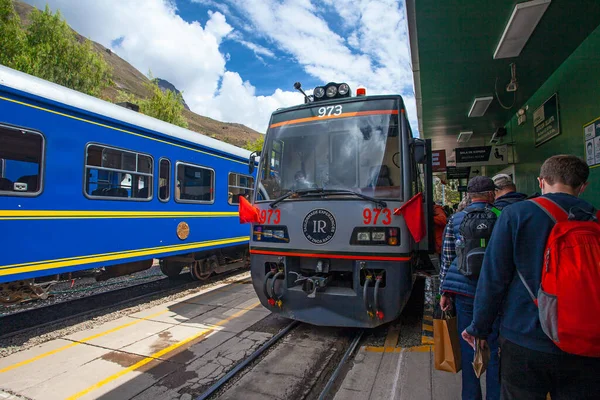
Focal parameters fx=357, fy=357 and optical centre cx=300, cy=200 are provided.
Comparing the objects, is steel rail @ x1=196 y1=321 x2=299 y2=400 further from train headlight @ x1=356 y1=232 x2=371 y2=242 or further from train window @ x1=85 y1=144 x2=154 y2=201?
train window @ x1=85 y1=144 x2=154 y2=201

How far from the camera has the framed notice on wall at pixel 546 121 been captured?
6324 mm

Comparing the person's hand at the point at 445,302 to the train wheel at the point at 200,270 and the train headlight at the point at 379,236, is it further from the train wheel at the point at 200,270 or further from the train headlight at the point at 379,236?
the train wheel at the point at 200,270

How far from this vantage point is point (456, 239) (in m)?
2.88

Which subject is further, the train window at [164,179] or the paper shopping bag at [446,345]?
the train window at [164,179]

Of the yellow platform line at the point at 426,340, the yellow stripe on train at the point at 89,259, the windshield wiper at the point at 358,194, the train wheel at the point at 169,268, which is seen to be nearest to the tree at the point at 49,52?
the train wheel at the point at 169,268

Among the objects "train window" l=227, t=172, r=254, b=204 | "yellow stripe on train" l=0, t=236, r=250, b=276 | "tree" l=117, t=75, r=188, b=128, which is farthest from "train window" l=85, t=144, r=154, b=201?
"tree" l=117, t=75, r=188, b=128

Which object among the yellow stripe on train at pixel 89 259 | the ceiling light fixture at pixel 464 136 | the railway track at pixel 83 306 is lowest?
the railway track at pixel 83 306

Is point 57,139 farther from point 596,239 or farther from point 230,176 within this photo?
point 596,239

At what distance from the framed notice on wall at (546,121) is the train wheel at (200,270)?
24.1 feet

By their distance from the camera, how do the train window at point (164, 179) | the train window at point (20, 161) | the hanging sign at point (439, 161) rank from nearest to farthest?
the train window at point (20, 161) < the train window at point (164, 179) < the hanging sign at point (439, 161)

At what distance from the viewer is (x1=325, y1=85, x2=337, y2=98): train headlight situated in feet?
16.4

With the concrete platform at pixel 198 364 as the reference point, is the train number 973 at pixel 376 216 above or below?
above

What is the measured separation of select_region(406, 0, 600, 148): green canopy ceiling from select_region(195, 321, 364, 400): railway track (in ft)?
14.5

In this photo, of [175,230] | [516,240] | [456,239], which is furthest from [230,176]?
[516,240]
